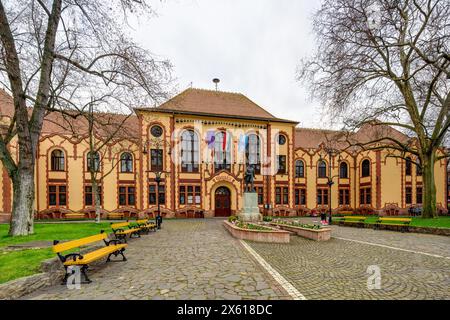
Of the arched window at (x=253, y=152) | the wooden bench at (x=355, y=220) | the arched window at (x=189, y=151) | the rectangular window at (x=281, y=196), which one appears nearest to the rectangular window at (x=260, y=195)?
the rectangular window at (x=281, y=196)

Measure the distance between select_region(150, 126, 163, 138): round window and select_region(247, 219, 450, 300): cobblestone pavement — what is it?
19802 millimetres

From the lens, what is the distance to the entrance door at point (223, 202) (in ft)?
94.2

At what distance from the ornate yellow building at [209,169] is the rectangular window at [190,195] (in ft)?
0.37

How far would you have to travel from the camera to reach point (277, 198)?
3039 centimetres

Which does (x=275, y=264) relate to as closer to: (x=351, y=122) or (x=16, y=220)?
(x=16, y=220)

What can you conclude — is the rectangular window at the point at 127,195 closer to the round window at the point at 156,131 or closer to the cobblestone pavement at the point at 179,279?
the round window at the point at 156,131

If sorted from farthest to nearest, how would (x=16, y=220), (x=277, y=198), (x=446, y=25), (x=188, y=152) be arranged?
(x=277, y=198), (x=188, y=152), (x=446, y=25), (x=16, y=220)

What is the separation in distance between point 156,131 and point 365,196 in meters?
28.4

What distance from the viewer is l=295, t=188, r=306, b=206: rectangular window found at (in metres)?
31.7

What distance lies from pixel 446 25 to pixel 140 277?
675 inches

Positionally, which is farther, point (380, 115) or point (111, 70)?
point (380, 115)

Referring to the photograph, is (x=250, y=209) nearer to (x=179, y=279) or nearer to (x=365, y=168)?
(x=179, y=279)

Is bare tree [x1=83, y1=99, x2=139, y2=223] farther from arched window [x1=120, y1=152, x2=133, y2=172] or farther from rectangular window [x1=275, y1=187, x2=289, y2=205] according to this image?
rectangular window [x1=275, y1=187, x2=289, y2=205]
